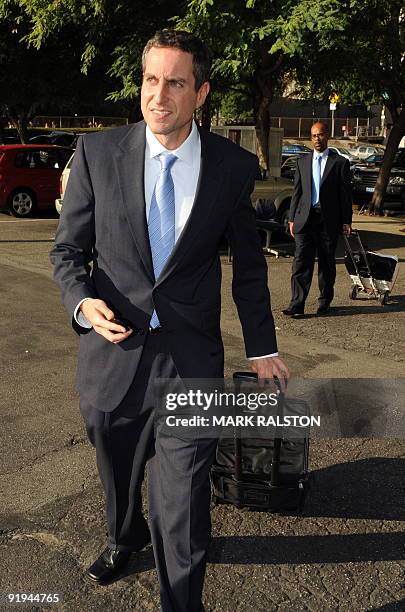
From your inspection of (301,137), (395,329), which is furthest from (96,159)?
(301,137)

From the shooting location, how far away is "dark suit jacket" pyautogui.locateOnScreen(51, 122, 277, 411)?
96.8 inches

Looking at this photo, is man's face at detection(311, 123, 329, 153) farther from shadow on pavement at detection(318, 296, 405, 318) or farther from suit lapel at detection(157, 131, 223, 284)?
suit lapel at detection(157, 131, 223, 284)

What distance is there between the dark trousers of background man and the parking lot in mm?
1093

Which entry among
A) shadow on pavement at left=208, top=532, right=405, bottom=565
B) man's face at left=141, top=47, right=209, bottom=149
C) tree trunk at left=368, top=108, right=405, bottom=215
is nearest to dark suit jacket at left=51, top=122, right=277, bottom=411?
man's face at left=141, top=47, right=209, bottom=149

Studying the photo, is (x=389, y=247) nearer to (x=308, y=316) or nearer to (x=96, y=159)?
(x=308, y=316)

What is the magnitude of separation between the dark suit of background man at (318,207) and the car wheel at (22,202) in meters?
9.75

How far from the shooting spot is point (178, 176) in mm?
2518

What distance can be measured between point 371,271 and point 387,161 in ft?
31.7

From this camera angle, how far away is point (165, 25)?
14539 mm

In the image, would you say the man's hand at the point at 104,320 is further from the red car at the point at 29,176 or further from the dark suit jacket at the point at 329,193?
the red car at the point at 29,176

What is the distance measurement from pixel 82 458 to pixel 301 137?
64779mm

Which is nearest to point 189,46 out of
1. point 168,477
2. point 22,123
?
point 168,477

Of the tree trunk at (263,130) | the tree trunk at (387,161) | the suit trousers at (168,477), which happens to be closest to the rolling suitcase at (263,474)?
the suit trousers at (168,477)

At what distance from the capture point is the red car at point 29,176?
51.6 ft
